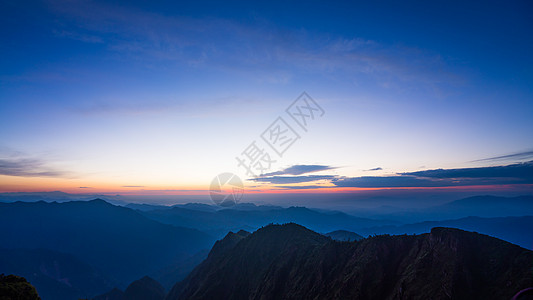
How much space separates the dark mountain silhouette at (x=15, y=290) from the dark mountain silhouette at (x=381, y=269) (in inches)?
1831

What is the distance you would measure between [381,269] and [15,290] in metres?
57.9

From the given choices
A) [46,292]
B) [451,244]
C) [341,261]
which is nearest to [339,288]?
[341,261]

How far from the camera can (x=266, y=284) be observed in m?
66.1

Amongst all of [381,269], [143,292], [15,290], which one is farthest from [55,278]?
[381,269]

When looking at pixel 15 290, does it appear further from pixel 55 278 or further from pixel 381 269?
pixel 55 278

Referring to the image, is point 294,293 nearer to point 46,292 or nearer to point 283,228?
point 283,228

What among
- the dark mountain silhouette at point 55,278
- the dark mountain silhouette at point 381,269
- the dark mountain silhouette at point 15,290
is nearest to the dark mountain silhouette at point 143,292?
the dark mountain silhouette at point 381,269

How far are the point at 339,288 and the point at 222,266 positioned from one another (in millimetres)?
52891

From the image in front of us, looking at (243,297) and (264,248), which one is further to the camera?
(264,248)

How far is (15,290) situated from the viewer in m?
35.0

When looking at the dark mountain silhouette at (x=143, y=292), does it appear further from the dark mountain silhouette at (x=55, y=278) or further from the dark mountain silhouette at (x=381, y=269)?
the dark mountain silhouette at (x=55, y=278)

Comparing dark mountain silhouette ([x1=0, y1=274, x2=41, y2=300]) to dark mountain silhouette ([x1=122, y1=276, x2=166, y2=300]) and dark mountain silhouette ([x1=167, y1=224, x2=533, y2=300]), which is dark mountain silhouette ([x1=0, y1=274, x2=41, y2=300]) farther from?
dark mountain silhouette ([x1=122, y1=276, x2=166, y2=300])

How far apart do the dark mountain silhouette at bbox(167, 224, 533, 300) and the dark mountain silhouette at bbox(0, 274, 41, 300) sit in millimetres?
46515

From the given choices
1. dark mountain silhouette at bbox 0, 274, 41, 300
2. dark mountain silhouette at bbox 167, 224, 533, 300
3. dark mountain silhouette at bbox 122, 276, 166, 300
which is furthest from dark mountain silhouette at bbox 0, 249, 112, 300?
dark mountain silhouette at bbox 0, 274, 41, 300
